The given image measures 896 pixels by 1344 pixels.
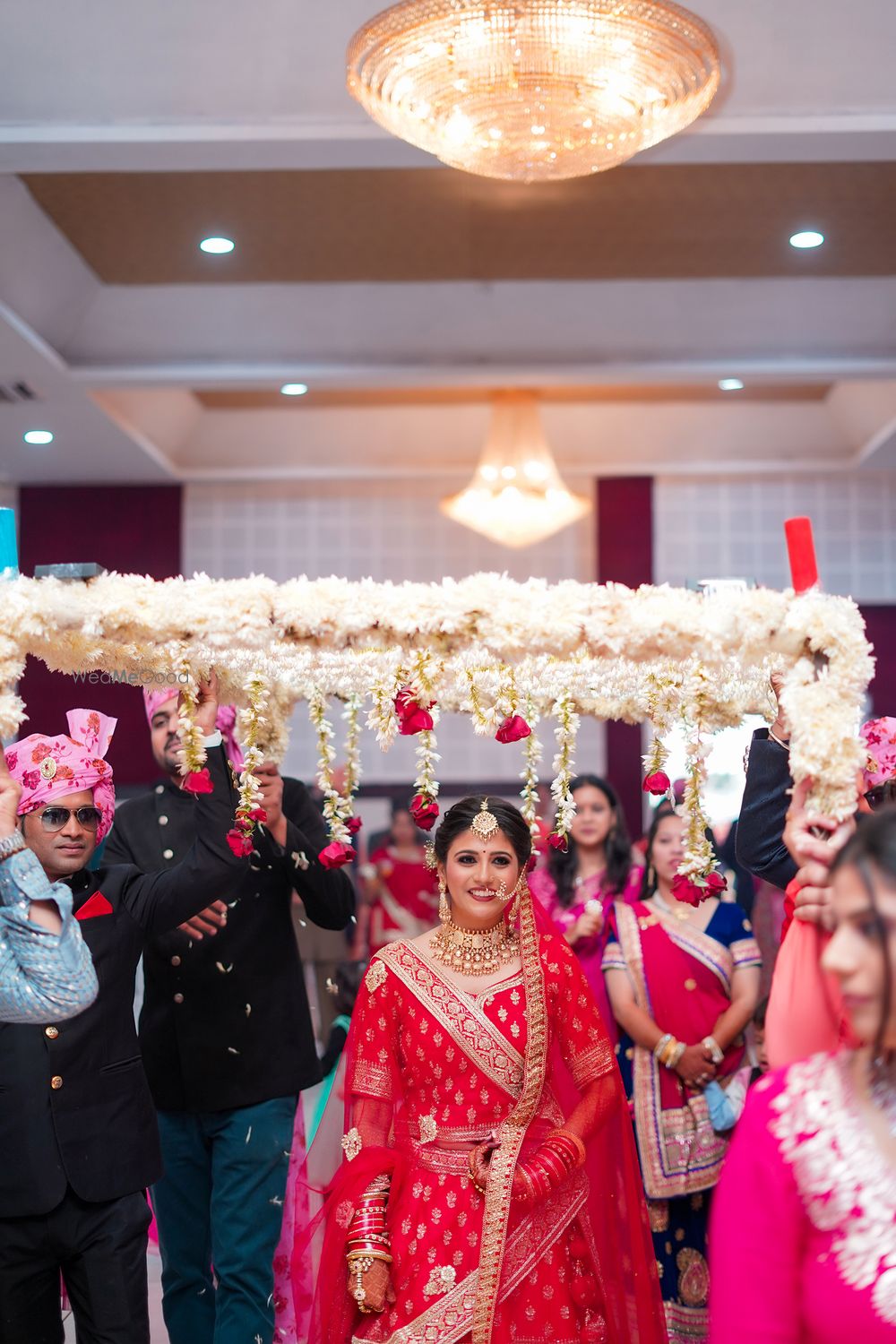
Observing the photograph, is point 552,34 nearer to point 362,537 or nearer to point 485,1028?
point 485,1028

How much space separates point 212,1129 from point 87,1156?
701 mm

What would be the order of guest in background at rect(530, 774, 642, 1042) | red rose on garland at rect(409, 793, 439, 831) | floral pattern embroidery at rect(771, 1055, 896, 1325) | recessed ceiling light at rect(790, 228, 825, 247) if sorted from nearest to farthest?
1. floral pattern embroidery at rect(771, 1055, 896, 1325)
2. red rose on garland at rect(409, 793, 439, 831)
3. guest in background at rect(530, 774, 642, 1042)
4. recessed ceiling light at rect(790, 228, 825, 247)

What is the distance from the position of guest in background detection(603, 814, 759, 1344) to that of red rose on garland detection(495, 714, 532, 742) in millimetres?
1544

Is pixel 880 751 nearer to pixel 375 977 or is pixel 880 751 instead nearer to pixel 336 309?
pixel 375 977

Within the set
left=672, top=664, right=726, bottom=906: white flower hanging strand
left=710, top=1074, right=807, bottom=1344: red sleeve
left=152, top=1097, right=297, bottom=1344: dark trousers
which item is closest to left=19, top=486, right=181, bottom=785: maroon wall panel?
left=152, top=1097, right=297, bottom=1344: dark trousers

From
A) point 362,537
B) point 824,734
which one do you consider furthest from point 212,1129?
point 362,537

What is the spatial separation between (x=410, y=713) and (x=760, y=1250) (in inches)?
39.8

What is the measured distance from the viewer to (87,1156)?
2.62 m

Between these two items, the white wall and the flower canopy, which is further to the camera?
the white wall

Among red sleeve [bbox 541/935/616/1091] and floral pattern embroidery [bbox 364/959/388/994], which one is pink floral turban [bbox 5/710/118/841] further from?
red sleeve [bbox 541/935/616/1091]

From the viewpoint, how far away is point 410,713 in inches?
88.4

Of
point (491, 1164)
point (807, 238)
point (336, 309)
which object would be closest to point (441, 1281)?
point (491, 1164)

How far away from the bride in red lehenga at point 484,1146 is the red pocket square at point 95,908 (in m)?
0.58

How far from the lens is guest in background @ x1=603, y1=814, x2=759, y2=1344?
381 cm
